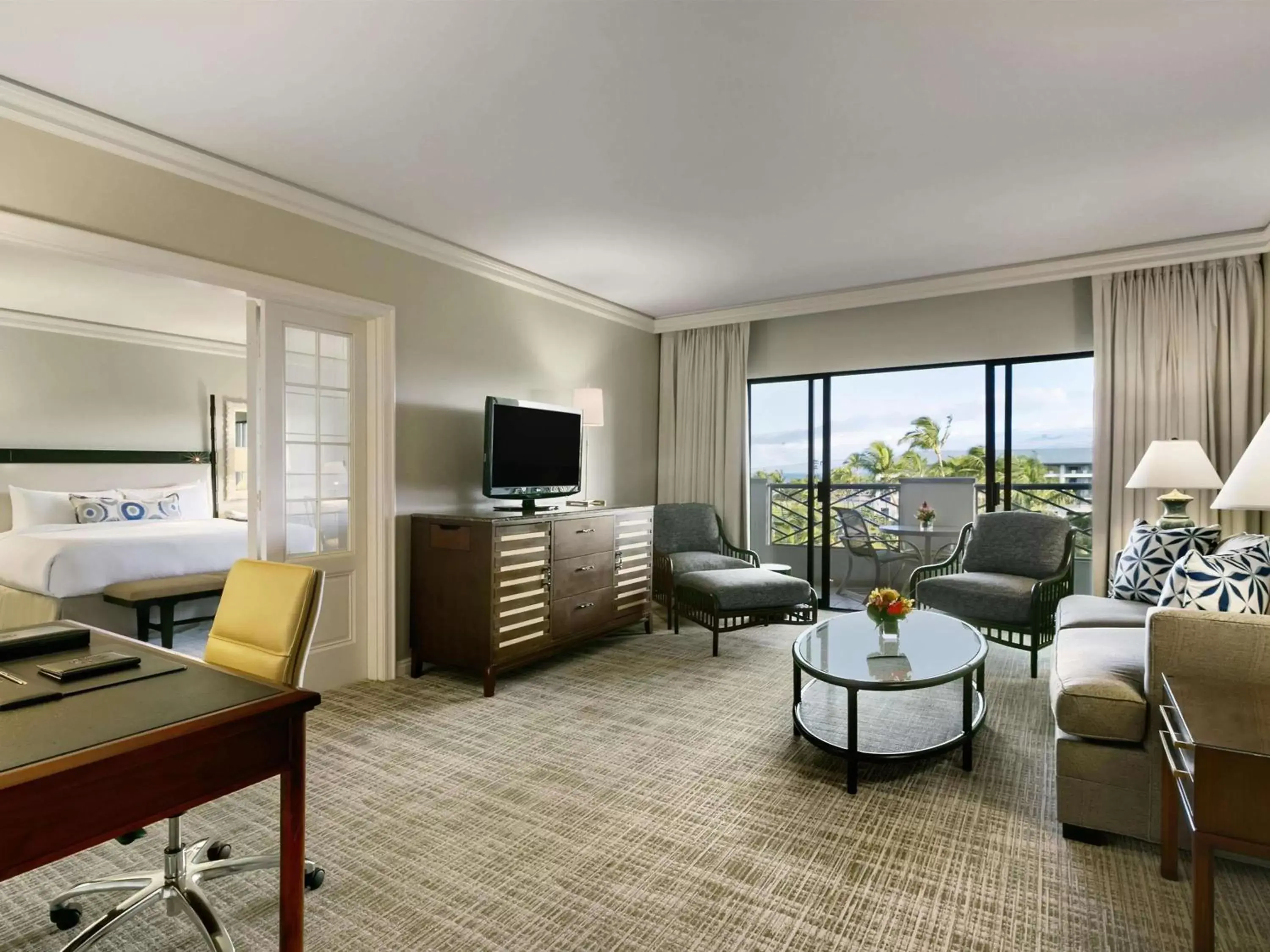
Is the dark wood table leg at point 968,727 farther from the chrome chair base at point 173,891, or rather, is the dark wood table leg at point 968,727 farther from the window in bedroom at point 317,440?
the window in bedroom at point 317,440

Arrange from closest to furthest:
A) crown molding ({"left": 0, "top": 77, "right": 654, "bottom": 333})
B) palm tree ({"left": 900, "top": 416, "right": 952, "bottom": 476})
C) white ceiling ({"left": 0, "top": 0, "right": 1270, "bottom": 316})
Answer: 1. white ceiling ({"left": 0, "top": 0, "right": 1270, "bottom": 316})
2. crown molding ({"left": 0, "top": 77, "right": 654, "bottom": 333})
3. palm tree ({"left": 900, "top": 416, "right": 952, "bottom": 476})

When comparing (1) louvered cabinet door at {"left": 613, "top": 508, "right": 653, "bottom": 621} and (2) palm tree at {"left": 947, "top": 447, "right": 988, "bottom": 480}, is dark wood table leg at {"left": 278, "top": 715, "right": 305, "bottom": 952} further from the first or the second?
(2) palm tree at {"left": 947, "top": 447, "right": 988, "bottom": 480}

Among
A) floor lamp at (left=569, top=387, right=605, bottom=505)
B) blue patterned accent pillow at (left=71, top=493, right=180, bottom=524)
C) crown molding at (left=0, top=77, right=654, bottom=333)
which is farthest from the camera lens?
blue patterned accent pillow at (left=71, top=493, right=180, bottom=524)

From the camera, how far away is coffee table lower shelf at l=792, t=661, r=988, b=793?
101 inches

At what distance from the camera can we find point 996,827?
231cm

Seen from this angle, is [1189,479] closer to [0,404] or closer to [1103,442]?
[1103,442]

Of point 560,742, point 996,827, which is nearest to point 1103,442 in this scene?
point 996,827

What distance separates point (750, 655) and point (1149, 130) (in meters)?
3.38

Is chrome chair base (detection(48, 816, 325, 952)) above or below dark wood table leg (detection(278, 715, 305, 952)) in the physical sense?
below

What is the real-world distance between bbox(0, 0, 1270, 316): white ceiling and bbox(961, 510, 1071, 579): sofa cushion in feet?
5.82

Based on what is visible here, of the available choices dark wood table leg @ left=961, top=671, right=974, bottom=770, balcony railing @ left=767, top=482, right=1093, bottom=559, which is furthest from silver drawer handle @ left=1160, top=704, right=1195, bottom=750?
balcony railing @ left=767, top=482, right=1093, bottom=559

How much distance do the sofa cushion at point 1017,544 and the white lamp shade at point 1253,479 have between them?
1970mm

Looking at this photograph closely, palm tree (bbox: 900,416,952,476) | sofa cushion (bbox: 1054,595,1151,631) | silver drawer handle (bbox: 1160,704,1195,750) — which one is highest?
palm tree (bbox: 900,416,952,476)

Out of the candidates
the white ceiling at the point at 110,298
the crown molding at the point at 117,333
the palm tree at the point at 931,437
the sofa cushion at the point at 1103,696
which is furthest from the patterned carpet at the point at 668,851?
the crown molding at the point at 117,333
